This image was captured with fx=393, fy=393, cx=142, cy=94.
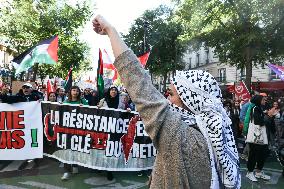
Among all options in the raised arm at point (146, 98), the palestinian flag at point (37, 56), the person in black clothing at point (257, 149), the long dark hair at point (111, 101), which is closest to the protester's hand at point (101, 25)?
the raised arm at point (146, 98)

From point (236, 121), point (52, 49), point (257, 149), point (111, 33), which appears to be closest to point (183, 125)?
point (111, 33)

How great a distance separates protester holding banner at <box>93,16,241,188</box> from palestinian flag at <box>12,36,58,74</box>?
7493mm

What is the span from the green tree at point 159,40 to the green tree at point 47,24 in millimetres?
17001

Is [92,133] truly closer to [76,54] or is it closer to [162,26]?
[76,54]

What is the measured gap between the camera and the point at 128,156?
7.57 m

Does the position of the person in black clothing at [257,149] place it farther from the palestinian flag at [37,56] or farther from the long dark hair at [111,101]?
the palestinian flag at [37,56]

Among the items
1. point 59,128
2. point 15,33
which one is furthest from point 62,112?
point 15,33

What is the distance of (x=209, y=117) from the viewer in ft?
6.16

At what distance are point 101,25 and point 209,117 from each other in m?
0.67

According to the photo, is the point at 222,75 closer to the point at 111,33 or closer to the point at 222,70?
the point at 222,70

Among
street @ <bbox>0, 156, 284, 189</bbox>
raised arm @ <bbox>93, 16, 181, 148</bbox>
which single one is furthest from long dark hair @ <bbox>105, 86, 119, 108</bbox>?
raised arm @ <bbox>93, 16, 181, 148</bbox>

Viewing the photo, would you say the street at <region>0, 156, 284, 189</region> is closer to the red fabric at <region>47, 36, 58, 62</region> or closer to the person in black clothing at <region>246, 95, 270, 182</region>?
the person in black clothing at <region>246, 95, 270, 182</region>

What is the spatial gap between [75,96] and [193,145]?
6293 mm

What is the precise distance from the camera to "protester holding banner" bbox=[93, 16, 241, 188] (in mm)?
1627
